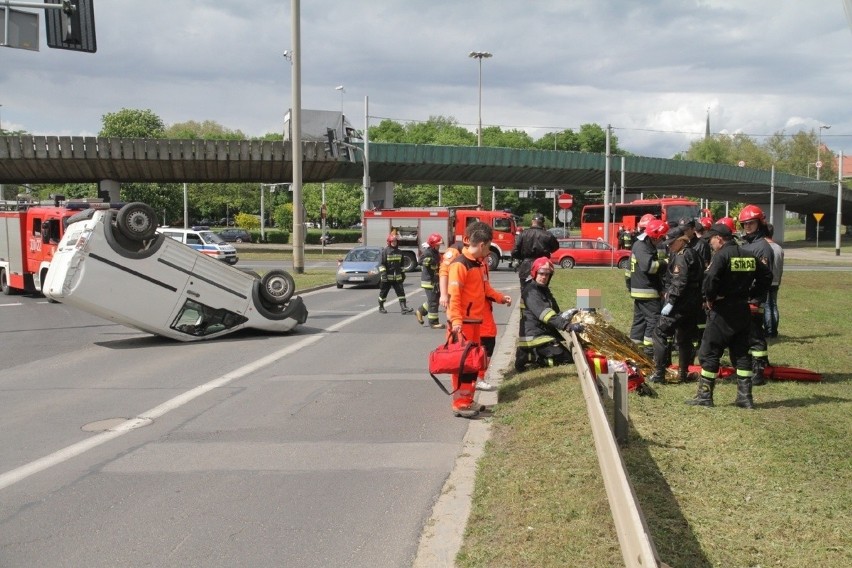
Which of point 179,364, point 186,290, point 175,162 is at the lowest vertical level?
Result: point 179,364

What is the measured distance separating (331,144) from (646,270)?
38043mm

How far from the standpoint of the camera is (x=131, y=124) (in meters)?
78.4

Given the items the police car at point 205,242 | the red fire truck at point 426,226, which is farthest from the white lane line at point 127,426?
the red fire truck at point 426,226

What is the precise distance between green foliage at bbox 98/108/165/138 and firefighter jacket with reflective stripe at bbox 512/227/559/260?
238ft

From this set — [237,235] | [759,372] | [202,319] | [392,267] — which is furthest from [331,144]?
[759,372]

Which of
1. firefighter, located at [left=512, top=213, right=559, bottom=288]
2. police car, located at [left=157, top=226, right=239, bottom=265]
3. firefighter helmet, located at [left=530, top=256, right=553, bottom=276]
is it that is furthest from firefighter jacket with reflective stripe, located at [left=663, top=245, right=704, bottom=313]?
police car, located at [left=157, top=226, right=239, bottom=265]

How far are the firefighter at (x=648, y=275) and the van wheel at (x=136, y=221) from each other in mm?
7052

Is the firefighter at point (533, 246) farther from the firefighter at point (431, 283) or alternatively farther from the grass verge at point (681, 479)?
the firefighter at point (431, 283)

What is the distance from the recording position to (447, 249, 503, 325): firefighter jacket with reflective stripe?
8102mm

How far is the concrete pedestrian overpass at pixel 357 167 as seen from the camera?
151 feet

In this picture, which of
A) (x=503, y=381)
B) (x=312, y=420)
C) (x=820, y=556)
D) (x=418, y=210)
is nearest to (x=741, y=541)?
(x=820, y=556)

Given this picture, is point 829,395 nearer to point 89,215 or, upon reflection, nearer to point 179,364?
point 179,364

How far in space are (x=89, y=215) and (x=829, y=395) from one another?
33.8 feet

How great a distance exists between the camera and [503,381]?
9.71 metres
